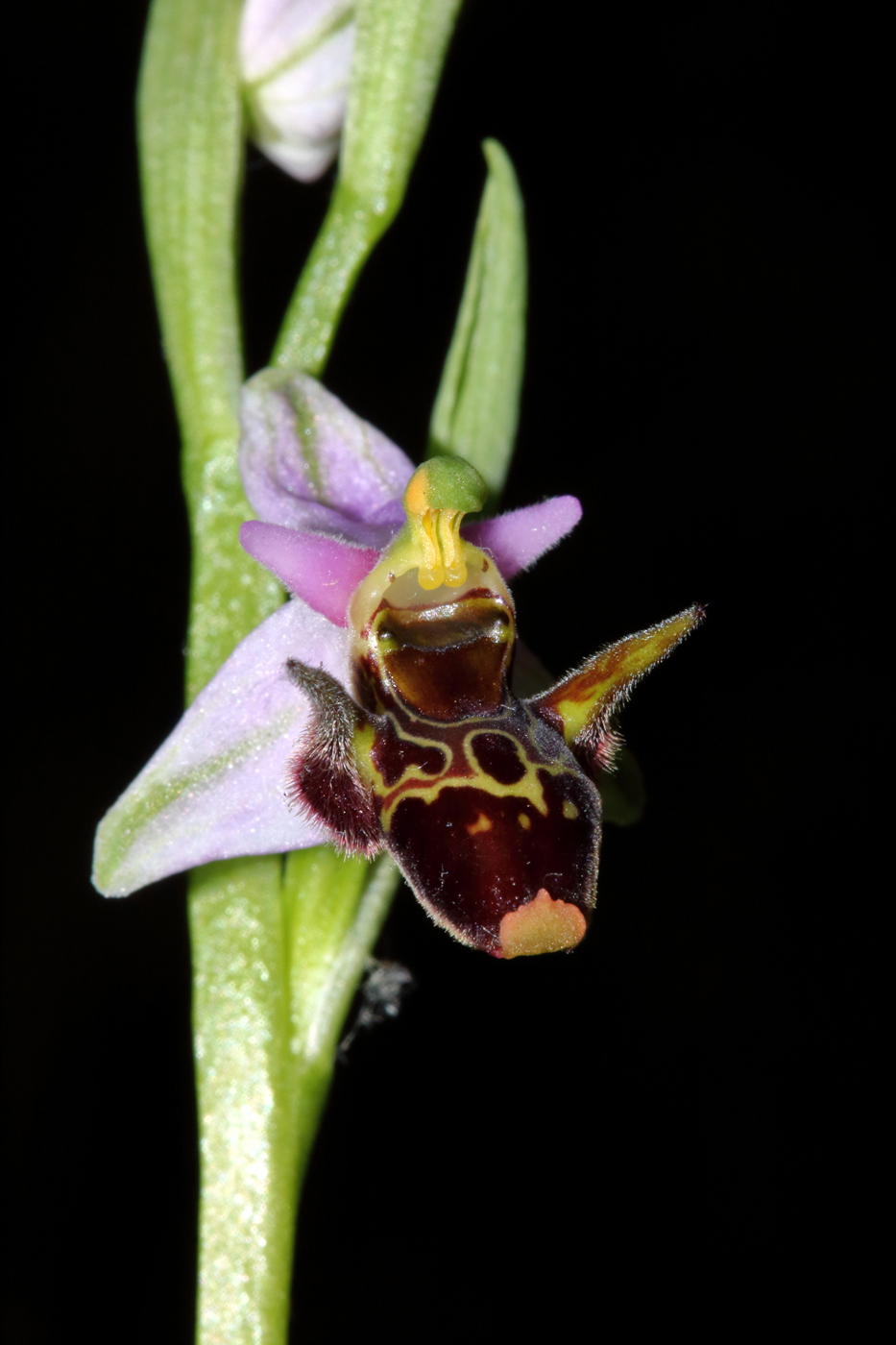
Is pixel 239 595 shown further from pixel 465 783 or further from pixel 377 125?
pixel 377 125

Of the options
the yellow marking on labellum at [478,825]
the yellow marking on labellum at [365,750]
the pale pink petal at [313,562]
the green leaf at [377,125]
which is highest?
the green leaf at [377,125]

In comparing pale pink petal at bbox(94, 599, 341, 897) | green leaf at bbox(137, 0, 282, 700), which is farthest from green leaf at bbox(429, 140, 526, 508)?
pale pink petal at bbox(94, 599, 341, 897)

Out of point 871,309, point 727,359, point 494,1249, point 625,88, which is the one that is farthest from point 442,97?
point 494,1249

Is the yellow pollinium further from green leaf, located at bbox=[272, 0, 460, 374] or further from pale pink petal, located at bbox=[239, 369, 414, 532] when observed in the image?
green leaf, located at bbox=[272, 0, 460, 374]

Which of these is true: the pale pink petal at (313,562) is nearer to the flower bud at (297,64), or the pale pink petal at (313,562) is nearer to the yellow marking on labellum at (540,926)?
the yellow marking on labellum at (540,926)

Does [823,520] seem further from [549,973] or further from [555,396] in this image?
[549,973]

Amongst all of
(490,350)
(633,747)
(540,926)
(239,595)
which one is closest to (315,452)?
(239,595)

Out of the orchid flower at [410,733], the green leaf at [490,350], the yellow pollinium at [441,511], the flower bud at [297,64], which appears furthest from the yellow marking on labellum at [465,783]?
the flower bud at [297,64]
